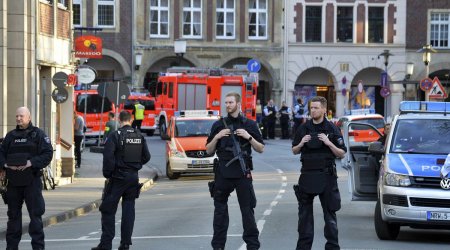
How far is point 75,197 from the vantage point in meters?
23.4

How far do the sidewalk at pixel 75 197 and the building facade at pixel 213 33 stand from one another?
2513 centimetres

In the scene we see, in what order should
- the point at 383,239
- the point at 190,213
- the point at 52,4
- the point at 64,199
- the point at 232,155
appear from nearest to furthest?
1. the point at 232,155
2. the point at 383,239
3. the point at 190,213
4. the point at 64,199
5. the point at 52,4

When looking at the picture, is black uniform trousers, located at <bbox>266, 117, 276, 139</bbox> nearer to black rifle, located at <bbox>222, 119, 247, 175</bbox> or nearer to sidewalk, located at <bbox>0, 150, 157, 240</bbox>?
sidewalk, located at <bbox>0, 150, 157, 240</bbox>

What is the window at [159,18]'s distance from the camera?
194 feet

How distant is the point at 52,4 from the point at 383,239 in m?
14.4

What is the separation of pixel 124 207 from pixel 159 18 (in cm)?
4618

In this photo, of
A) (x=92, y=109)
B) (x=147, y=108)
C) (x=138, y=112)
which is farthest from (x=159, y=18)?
(x=138, y=112)

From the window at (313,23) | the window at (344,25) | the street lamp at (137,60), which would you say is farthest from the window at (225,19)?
the window at (344,25)

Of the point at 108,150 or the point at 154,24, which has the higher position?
the point at 154,24

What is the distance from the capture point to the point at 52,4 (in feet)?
88.4

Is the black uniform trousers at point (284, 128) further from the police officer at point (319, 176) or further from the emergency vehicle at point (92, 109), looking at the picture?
the police officer at point (319, 176)

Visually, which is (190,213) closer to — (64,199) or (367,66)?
(64,199)

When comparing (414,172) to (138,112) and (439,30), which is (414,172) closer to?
(138,112)

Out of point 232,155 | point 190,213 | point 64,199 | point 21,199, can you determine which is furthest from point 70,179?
point 232,155
